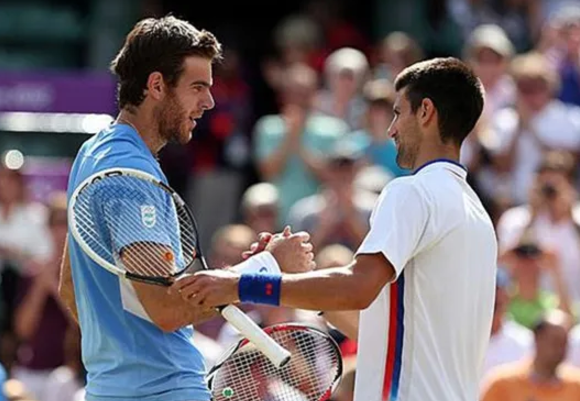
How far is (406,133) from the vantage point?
5.68 meters

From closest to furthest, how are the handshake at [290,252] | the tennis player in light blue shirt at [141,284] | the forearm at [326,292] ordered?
1. the forearm at [326,292]
2. the tennis player in light blue shirt at [141,284]
3. the handshake at [290,252]

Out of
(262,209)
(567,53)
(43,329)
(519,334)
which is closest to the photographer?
(519,334)

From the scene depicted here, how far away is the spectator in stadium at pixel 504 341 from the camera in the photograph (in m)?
10.2

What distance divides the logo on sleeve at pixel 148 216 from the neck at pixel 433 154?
89cm

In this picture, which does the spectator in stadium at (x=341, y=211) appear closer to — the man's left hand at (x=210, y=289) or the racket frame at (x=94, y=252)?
the racket frame at (x=94, y=252)

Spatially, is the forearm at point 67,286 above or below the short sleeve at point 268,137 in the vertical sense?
above

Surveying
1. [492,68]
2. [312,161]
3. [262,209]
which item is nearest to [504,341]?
[262,209]

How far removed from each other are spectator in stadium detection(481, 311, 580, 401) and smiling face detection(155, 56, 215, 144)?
421 centimetres

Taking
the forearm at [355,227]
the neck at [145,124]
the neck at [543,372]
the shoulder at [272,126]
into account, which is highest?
the neck at [145,124]

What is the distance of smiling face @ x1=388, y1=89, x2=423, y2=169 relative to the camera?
18.6 ft

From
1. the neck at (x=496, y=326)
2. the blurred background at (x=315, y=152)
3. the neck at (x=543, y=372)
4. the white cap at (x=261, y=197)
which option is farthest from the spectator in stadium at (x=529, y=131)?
the neck at (x=543, y=372)

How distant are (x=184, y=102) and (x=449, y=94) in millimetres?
892

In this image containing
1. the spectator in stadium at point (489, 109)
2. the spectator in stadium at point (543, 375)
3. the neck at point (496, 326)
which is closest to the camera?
the spectator in stadium at point (543, 375)

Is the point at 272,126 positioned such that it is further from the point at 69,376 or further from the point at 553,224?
the point at 69,376
